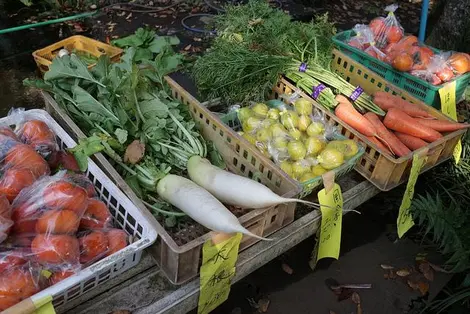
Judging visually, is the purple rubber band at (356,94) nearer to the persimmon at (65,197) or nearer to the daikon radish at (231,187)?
the daikon radish at (231,187)

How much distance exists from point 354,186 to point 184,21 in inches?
157

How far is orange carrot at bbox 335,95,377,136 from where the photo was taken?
7.71 ft

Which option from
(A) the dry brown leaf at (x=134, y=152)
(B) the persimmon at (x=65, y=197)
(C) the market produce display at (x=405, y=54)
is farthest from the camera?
(C) the market produce display at (x=405, y=54)

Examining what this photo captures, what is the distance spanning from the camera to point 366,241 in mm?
2832

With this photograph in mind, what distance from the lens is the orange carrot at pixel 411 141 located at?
2389mm

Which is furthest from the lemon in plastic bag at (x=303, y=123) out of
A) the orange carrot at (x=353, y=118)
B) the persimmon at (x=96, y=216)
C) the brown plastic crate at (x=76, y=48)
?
the brown plastic crate at (x=76, y=48)

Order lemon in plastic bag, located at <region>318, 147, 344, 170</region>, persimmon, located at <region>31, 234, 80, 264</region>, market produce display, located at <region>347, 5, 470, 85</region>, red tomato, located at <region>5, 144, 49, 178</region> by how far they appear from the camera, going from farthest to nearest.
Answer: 1. market produce display, located at <region>347, 5, 470, 85</region>
2. lemon in plastic bag, located at <region>318, 147, 344, 170</region>
3. red tomato, located at <region>5, 144, 49, 178</region>
4. persimmon, located at <region>31, 234, 80, 264</region>

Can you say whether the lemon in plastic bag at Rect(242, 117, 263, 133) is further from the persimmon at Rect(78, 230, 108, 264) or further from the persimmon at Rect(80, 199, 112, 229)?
the persimmon at Rect(78, 230, 108, 264)

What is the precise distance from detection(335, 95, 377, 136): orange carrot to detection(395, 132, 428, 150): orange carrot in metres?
0.21

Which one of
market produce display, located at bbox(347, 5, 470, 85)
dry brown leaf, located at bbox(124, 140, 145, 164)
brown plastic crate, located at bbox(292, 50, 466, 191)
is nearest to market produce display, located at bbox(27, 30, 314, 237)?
dry brown leaf, located at bbox(124, 140, 145, 164)

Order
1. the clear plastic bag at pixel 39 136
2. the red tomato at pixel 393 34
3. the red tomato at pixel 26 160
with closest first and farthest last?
1. the red tomato at pixel 26 160
2. the clear plastic bag at pixel 39 136
3. the red tomato at pixel 393 34

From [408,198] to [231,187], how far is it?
3.38 ft

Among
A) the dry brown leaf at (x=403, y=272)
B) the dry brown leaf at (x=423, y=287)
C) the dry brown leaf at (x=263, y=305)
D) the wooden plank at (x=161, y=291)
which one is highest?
the wooden plank at (x=161, y=291)

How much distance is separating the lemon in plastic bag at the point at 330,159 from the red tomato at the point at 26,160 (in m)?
1.21
